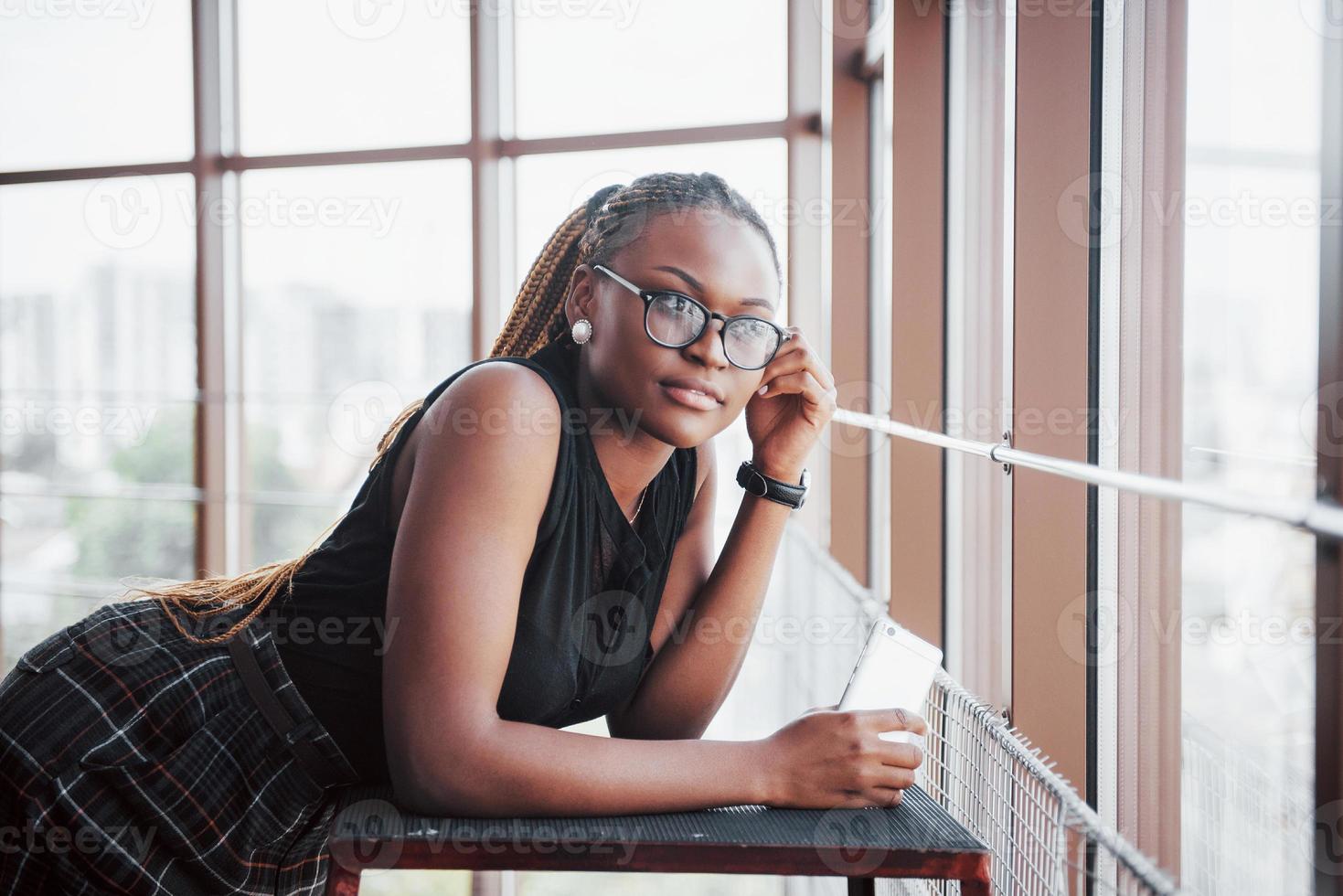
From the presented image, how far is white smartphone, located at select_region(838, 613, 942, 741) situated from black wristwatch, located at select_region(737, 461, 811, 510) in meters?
0.30

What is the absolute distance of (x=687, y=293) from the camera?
93cm

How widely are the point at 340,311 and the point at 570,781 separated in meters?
2.96

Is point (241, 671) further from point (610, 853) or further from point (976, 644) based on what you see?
point (976, 644)

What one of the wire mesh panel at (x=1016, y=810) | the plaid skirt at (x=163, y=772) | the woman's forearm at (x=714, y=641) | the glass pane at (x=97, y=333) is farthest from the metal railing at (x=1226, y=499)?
the glass pane at (x=97, y=333)

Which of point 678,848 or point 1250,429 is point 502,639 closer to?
point 678,848

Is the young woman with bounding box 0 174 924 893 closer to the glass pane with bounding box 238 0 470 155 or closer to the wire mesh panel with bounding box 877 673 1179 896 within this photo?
the wire mesh panel with bounding box 877 673 1179 896

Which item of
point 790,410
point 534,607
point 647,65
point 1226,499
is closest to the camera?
point 1226,499

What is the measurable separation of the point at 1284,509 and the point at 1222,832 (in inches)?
24.2

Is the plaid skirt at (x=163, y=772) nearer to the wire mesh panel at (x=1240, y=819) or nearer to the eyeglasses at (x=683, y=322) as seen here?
the eyeglasses at (x=683, y=322)

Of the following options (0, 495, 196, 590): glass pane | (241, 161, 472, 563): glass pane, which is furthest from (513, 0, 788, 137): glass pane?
(0, 495, 196, 590): glass pane

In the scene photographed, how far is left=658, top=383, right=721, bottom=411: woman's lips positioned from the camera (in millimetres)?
945

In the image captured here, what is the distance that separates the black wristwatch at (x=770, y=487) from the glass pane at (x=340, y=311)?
2.25 metres

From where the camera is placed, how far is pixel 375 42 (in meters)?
3.27

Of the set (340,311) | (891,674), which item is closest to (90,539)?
(340,311)
